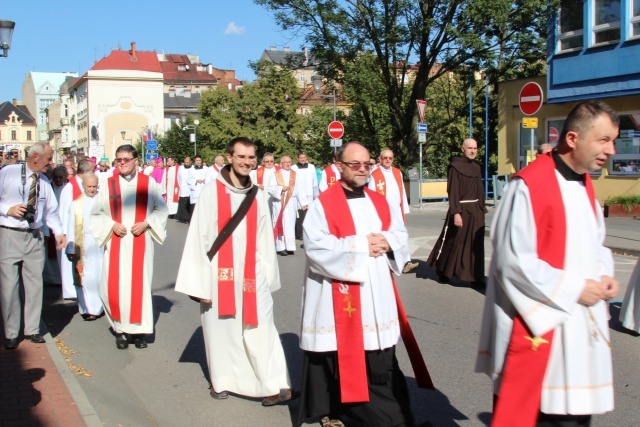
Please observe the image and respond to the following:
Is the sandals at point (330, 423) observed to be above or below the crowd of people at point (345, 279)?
below

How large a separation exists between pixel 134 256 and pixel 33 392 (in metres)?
1.86

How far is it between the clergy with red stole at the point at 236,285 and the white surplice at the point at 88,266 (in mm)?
3468

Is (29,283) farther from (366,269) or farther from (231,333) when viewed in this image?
(366,269)

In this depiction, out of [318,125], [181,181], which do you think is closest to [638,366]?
[181,181]

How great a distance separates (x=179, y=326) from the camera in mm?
8383

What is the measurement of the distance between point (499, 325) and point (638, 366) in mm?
3604

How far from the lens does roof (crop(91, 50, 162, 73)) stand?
335ft

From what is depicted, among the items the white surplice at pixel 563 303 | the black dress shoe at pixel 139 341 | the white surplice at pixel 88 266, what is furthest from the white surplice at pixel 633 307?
the white surplice at pixel 88 266

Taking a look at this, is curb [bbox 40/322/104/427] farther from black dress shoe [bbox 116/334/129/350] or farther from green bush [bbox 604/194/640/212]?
green bush [bbox 604/194/640/212]

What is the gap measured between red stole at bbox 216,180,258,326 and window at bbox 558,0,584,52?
20274mm

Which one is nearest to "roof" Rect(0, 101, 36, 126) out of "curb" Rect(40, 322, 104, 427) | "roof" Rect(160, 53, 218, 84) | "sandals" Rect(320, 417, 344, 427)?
"roof" Rect(160, 53, 218, 84)

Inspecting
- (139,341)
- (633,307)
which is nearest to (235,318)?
(139,341)

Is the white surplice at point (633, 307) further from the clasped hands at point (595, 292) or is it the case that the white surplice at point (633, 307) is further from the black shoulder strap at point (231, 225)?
the clasped hands at point (595, 292)

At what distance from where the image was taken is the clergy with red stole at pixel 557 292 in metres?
3.25
